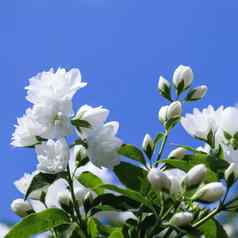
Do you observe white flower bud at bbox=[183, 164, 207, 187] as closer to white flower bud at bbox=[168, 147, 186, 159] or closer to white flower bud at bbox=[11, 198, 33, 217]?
white flower bud at bbox=[168, 147, 186, 159]

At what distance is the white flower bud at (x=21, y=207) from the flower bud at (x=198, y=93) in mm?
644

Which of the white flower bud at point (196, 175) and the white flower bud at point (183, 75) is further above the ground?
the white flower bud at point (183, 75)

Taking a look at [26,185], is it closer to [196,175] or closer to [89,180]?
[89,180]

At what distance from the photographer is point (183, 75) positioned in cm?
238

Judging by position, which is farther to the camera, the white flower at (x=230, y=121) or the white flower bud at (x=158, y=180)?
the white flower at (x=230, y=121)

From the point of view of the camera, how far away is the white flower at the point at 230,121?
2184mm

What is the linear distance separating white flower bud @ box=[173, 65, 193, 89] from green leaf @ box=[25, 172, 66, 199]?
59 cm

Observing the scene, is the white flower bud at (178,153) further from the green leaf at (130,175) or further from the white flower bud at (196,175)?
the white flower bud at (196,175)

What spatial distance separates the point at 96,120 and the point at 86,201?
9.2 inches

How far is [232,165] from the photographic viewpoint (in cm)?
200

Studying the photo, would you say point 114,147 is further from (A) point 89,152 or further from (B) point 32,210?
(B) point 32,210

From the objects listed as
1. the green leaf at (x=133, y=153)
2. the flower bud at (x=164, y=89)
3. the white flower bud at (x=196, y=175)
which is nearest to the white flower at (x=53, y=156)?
the green leaf at (x=133, y=153)

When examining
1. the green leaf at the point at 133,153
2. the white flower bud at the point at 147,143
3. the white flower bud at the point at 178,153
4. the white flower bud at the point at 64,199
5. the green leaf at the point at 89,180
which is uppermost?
the white flower bud at the point at 147,143

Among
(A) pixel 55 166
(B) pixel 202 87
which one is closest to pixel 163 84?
(B) pixel 202 87
